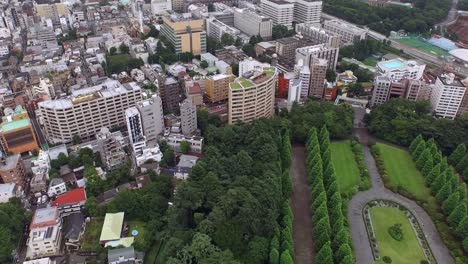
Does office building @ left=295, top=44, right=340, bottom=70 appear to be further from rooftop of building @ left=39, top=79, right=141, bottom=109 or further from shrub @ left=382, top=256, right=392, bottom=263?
shrub @ left=382, top=256, right=392, bottom=263

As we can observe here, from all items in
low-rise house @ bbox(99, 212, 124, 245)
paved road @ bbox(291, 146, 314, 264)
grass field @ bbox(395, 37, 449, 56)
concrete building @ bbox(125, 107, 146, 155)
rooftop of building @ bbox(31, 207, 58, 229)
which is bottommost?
paved road @ bbox(291, 146, 314, 264)

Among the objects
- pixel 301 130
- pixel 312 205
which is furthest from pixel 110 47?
Answer: pixel 312 205

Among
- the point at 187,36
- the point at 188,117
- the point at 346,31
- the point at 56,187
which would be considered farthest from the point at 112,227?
the point at 346,31

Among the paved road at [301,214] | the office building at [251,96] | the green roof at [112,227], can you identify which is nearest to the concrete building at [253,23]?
the office building at [251,96]

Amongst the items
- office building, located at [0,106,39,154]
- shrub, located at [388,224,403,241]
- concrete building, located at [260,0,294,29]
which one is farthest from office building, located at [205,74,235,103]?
concrete building, located at [260,0,294,29]

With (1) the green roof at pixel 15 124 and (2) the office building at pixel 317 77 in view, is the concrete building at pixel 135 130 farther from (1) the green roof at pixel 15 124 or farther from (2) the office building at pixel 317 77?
(2) the office building at pixel 317 77

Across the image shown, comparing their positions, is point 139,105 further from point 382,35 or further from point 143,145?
point 382,35
